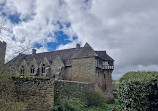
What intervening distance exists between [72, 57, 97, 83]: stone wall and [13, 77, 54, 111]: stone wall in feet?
53.3

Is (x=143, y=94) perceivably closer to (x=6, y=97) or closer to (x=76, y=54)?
(x=6, y=97)

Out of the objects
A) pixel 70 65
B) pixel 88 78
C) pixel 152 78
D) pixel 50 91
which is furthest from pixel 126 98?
pixel 70 65

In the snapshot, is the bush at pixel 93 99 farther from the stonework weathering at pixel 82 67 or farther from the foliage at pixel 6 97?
the foliage at pixel 6 97

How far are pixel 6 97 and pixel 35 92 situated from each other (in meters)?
1.90

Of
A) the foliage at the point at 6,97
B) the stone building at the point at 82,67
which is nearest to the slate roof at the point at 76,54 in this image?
the stone building at the point at 82,67

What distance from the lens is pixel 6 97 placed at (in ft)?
17.5

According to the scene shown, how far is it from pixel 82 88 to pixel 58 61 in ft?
43.9

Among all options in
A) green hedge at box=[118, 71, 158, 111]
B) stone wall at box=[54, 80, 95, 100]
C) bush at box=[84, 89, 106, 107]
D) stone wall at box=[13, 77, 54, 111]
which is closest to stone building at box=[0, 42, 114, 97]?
bush at box=[84, 89, 106, 107]

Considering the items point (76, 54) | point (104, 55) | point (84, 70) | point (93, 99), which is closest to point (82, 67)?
point (84, 70)

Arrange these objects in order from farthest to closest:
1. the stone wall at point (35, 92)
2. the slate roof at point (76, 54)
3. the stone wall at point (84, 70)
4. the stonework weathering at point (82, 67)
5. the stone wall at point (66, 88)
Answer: the slate roof at point (76, 54)
the stonework weathering at point (82, 67)
the stone wall at point (84, 70)
the stone wall at point (66, 88)
the stone wall at point (35, 92)

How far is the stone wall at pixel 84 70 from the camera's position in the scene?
76.4 ft

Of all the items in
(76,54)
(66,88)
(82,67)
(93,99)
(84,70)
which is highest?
(76,54)

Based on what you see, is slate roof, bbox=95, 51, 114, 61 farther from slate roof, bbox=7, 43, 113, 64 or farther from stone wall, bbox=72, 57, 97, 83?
stone wall, bbox=72, 57, 97, 83

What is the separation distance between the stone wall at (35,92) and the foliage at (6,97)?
0.94 m
